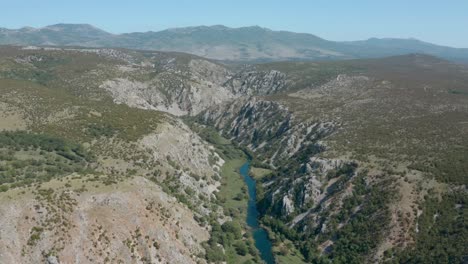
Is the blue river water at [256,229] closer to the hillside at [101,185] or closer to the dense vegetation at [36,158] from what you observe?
the hillside at [101,185]

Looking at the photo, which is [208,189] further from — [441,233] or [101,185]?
[441,233]

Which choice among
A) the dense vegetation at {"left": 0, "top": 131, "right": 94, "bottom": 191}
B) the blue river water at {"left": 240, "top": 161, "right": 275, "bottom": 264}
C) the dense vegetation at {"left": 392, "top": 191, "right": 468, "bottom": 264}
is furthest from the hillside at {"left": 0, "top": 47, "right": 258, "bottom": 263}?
the dense vegetation at {"left": 392, "top": 191, "right": 468, "bottom": 264}

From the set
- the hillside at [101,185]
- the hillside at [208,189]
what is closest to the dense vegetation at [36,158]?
the hillside at [101,185]

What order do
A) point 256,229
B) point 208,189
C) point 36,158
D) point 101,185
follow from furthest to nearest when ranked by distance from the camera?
point 208,189, point 256,229, point 36,158, point 101,185

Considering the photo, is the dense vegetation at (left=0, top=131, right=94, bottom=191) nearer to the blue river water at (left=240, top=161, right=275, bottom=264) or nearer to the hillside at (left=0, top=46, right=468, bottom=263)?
the hillside at (left=0, top=46, right=468, bottom=263)

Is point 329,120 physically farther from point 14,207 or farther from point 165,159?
point 14,207

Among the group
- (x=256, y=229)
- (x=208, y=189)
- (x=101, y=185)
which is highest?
(x=101, y=185)

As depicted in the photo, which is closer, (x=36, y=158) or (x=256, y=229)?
(x=36, y=158)

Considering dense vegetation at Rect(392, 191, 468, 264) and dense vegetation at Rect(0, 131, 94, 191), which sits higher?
dense vegetation at Rect(0, 131, 94, 191)

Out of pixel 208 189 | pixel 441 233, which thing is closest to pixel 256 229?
pixel 208 189
